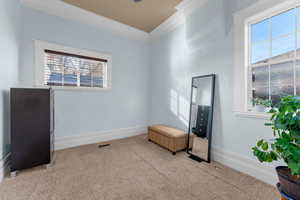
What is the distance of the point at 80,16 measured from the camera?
2834 mm

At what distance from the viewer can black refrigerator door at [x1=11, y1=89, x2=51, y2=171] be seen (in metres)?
1.74

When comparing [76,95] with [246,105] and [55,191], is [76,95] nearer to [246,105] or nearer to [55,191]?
[55,191]

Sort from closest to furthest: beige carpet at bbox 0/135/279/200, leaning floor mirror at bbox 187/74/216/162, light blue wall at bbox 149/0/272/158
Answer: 1. beige carpet at bbox 0/135/279/200
2. light blue wall at bbox 149/0/272/158
3. leaning floor mirror at bbox 187/74/216/162

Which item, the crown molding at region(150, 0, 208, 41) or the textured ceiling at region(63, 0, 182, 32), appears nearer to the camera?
the crown molding at region(150, 0, 208, 41)

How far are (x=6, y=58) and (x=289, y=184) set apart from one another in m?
3.36

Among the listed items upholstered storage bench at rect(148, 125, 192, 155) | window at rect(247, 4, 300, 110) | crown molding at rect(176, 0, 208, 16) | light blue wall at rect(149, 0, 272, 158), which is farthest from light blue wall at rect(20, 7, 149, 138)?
window at rect(247, 4, 300, 110)

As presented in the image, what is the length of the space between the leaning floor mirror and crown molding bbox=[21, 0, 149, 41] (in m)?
2.30

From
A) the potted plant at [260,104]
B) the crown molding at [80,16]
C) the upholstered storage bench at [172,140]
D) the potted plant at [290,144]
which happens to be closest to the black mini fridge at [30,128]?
the crown molding at [80,16]

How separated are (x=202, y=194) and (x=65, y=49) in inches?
140

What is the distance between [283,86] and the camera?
1.66 m

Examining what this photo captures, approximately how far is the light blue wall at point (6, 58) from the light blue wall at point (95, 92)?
31 centimetres

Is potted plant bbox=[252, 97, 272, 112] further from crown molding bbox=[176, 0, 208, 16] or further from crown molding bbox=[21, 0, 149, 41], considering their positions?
crown molding bbox=[21, 0, 149, 41]

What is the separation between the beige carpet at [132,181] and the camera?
4.71 feet

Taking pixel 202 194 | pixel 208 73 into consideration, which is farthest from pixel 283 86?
pixel 202 194
